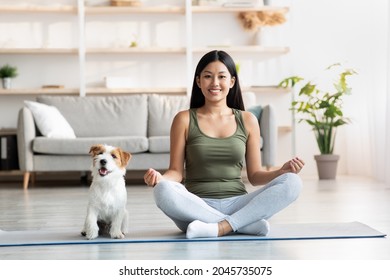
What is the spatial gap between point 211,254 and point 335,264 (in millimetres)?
436

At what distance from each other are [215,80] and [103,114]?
4.01 m

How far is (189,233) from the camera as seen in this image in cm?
285

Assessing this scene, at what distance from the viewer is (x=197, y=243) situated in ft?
9.12

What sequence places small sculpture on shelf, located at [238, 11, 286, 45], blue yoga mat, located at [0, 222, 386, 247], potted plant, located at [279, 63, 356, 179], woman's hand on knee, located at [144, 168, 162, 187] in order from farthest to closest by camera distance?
small sculpture on shelf, located at [238, 11, 286, 45] → potted plant, located at [279, 63, 356, 179] → blue yoga mat, located at [0, 222, 386, 247] → woman's hand on knee, located at [144, 168, 162, 187]

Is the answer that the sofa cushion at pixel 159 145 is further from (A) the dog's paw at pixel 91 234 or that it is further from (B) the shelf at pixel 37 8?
(A) the dog's paw at pixel 91 234

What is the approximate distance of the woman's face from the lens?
301 cm

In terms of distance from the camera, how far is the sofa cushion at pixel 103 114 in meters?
6.84

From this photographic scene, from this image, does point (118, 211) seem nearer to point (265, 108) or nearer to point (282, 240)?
A: point (282, 240)

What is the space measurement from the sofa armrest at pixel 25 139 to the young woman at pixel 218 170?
11.1 ft

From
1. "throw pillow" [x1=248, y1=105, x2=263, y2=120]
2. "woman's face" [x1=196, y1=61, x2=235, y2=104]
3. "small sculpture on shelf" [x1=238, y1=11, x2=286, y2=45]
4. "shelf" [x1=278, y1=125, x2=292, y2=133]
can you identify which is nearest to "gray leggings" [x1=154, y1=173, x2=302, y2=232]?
"woman's face" [x1=196, y1=61, x2=235, y2=104]

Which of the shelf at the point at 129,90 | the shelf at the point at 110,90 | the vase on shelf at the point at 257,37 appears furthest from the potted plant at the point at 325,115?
the shelf at the point at 129,90

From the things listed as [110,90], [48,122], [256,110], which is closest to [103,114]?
[110,90]

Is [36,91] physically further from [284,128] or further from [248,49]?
[284,128]

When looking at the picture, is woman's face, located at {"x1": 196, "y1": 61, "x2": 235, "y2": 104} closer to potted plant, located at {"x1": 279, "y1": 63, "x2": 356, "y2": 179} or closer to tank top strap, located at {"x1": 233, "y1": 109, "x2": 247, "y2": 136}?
tank top strap, located at {"x1": 233, "y1": 109, "x2": 247, "y2": 136}
